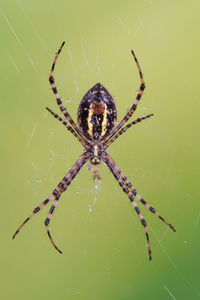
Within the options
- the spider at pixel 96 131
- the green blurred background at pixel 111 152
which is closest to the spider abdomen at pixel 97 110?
the spider at pixel 96 131

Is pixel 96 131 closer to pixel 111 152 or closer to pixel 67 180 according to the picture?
pixel 67 180

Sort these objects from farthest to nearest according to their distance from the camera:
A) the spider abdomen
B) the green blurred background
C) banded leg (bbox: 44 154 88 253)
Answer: the green blurred background
banded leg (bbox: 44 154 88 253)
the spider abdomen

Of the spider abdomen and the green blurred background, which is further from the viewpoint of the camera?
the green blurred background

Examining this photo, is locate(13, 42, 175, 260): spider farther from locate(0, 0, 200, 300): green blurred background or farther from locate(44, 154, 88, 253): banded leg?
locate(0, 0, 200, 300): green blurred background

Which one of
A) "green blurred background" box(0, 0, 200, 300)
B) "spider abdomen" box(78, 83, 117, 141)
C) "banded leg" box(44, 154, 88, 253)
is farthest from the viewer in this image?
"green blurred background" box(0, 0, 200, 300)

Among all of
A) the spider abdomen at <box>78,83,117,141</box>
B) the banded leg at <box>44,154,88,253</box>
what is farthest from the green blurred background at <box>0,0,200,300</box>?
the spider abdomen at <box>78,83,117,141</box>

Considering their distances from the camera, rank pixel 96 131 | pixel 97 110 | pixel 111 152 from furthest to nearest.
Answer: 1. pixel 111 152
2. pixel 96 131
3. pixel 97 110

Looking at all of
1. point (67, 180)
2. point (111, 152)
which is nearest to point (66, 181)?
point (67, 180)
